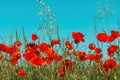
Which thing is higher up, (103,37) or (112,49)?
(103,37)

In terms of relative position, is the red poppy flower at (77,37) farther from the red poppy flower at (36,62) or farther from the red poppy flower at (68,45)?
the red poppy flower at (36,62)

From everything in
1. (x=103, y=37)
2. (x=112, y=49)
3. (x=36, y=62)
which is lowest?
(x=36, y=62)

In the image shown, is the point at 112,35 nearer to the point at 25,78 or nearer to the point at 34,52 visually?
the point at 34,52

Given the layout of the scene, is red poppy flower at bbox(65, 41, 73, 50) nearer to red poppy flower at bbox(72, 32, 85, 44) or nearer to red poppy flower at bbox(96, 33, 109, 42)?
red poppy flower at bbox(72, 32, 85, 44)

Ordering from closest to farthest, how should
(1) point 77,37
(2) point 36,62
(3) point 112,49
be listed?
(2) point 36,62, (3) point 112,49, (1) point 77,37

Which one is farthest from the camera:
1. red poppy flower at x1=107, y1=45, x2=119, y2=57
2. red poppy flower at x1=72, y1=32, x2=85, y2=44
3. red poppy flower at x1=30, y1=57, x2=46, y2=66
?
red poppy flower at x1=72, y1=32, x2=85, y2=44

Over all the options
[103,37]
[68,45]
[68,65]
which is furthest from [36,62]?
[103,37]

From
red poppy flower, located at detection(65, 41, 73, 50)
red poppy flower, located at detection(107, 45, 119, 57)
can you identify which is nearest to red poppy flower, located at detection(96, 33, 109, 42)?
red poppy flower, located at detection(107, 45, 119, 57)

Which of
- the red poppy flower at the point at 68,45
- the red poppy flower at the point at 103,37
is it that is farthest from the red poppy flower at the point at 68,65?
the red poppy flower at the point at 103,37

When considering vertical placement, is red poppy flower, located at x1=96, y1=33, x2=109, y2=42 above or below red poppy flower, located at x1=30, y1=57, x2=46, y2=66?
above

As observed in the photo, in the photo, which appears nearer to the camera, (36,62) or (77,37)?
(36,62)

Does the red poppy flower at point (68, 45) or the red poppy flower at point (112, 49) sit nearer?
the red poppy flower at point (112, 49)

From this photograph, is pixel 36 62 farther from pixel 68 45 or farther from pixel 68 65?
pixel 68 45

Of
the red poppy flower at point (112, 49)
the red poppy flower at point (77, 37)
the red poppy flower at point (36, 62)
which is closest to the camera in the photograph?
the red poppy flower at point (36, 62)
